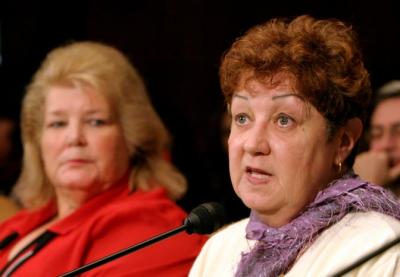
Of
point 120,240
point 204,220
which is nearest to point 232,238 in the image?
point 204,220

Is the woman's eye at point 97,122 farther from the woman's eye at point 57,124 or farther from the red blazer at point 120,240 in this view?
the red blazer at point 120,240

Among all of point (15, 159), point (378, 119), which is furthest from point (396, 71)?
point (15, 159)

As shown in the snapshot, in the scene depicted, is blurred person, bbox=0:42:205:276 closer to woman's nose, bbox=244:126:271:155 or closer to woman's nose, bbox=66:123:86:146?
woman's nose, bbox=66:123:86:146

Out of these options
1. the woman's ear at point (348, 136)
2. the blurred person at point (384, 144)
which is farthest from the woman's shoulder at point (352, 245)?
the blurred person at point (384, 144)

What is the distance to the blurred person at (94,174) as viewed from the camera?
2641 millimetres

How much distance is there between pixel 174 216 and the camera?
271 centimetres

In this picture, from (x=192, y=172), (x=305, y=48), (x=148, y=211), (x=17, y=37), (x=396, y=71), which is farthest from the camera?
(x=17, y=37)

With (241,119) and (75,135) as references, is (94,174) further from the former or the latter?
(241,119)

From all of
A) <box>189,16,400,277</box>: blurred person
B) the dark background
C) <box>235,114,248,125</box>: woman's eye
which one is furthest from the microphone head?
the dark background

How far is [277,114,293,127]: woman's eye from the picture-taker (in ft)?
5.95

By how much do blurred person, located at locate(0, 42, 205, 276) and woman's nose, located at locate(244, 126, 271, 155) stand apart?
32.5 inches

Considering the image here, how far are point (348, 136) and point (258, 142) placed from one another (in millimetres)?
191

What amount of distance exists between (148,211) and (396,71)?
3.59 feet

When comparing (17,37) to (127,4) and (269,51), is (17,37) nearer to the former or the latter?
(127,4)
